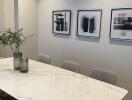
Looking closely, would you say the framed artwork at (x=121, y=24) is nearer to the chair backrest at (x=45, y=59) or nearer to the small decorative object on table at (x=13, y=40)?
the chair backrest at (x=45, y=59)

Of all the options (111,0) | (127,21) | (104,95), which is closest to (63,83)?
(104,95)

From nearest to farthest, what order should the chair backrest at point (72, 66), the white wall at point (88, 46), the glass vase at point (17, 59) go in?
the glass vase at point (17, 59) < the chair backrest at point (72, 66) < the white wall at point (88, 46)

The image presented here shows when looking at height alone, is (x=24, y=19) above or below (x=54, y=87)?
above

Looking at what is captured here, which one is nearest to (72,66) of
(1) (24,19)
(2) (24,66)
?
(2) (24,66)

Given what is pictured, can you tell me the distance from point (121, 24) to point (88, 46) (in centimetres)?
82

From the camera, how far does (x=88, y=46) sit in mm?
3236

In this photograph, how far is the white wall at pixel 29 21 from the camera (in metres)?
3.82

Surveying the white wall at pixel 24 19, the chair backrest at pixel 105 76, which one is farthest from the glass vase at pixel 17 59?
the white wall at pixel 24 19

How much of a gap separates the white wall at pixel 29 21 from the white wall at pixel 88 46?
14 cm

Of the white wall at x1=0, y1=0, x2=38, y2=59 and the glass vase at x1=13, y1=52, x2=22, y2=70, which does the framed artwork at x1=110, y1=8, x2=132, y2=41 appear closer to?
the glass vase at x1=13, y1=52, x2=22, y2=70

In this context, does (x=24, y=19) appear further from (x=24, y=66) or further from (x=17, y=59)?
(x=24, y=66)

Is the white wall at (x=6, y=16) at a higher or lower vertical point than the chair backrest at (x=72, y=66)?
higher

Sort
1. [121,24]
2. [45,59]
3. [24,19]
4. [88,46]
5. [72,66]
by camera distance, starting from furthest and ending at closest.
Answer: [24,19]
[88,46]
[45,59]
[121,24]
[72,66]

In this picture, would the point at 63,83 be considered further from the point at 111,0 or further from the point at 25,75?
the point at 111,0
